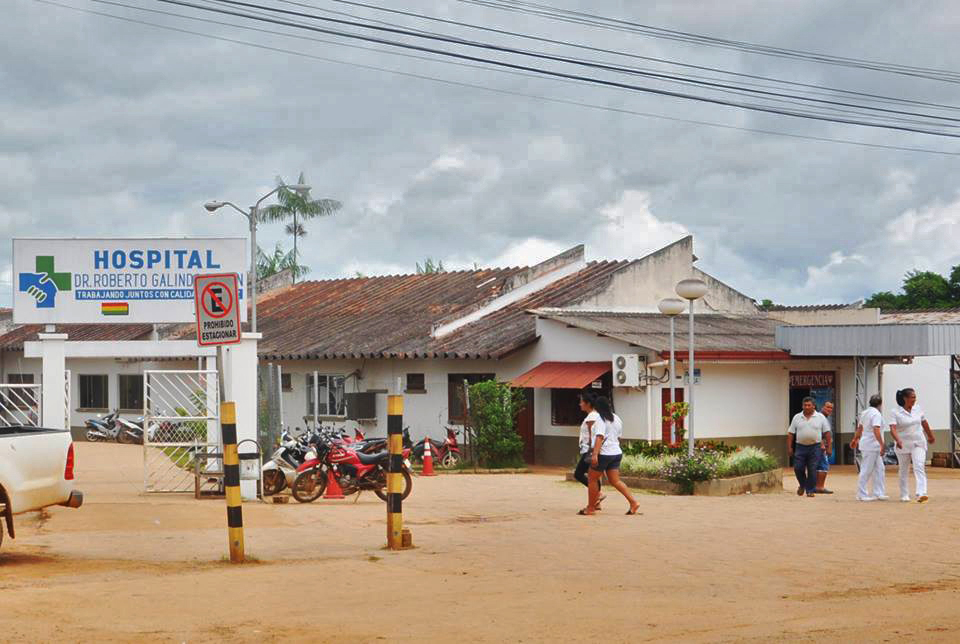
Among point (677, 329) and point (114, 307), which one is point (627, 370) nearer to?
point (677, 329)

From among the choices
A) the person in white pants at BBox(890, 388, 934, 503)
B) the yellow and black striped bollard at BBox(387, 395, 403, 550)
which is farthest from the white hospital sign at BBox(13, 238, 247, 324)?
the person in white pants at BBox(890, 388, 934, 503)

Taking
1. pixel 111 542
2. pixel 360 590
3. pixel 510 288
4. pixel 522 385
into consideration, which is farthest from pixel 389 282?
pixel 360 590

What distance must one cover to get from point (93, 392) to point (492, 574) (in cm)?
3405

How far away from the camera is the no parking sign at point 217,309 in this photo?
12.4 meters

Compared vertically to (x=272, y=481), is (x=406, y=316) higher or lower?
higher

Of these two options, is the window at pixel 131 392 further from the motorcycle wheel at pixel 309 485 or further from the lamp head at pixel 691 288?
the lamp head at pixel 691 288

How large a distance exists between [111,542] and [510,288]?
71.8 feet

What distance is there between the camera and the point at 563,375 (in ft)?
94.5

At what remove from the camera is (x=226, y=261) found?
20.5m

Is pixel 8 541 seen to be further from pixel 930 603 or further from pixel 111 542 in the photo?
pixel 930 603

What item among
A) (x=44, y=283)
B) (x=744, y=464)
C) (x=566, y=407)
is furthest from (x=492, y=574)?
(x=566, y=407)

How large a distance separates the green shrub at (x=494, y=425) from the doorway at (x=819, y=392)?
24.1 ft

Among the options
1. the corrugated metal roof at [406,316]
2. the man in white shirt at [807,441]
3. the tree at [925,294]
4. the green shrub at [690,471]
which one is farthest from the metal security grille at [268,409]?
the tree at [925,294]

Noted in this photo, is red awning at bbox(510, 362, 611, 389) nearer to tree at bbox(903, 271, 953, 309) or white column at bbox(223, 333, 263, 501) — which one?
white column at bbox(223, 333, 263, 501)
